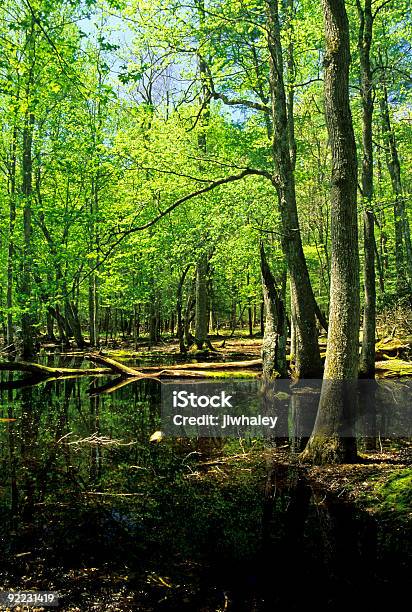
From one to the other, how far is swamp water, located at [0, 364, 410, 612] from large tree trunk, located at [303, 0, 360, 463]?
3.15 ft

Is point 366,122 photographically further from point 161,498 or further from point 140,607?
point 140,607

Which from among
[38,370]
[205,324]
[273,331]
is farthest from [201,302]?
[273,331]

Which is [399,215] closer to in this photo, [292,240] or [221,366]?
[292,240]

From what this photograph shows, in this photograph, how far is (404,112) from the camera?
761 inches

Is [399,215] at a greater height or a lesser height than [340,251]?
greater

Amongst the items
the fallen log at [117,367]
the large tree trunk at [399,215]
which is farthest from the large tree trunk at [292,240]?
the large tree trunk at [399,215]

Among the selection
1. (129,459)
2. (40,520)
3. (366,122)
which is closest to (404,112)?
(366,122)

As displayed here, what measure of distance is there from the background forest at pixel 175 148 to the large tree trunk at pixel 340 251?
2740mm

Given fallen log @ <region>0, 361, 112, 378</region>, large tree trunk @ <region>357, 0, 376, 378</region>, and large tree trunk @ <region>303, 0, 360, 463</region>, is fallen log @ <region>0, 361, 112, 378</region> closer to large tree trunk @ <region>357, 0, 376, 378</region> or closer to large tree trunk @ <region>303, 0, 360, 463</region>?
large tree trunk @ <region>357, 0, 376, 378</region>

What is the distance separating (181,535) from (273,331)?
24.9 ft

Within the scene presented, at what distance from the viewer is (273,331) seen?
1147 centimetres

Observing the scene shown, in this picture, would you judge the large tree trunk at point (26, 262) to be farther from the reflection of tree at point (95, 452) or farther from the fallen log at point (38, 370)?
the reflection of tree at point (95, 452)

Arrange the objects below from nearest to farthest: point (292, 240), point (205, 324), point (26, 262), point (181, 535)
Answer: point (181, 535), point (292, 240), point (26, 262), point (205, 324)

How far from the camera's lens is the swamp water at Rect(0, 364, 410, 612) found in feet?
10.9
